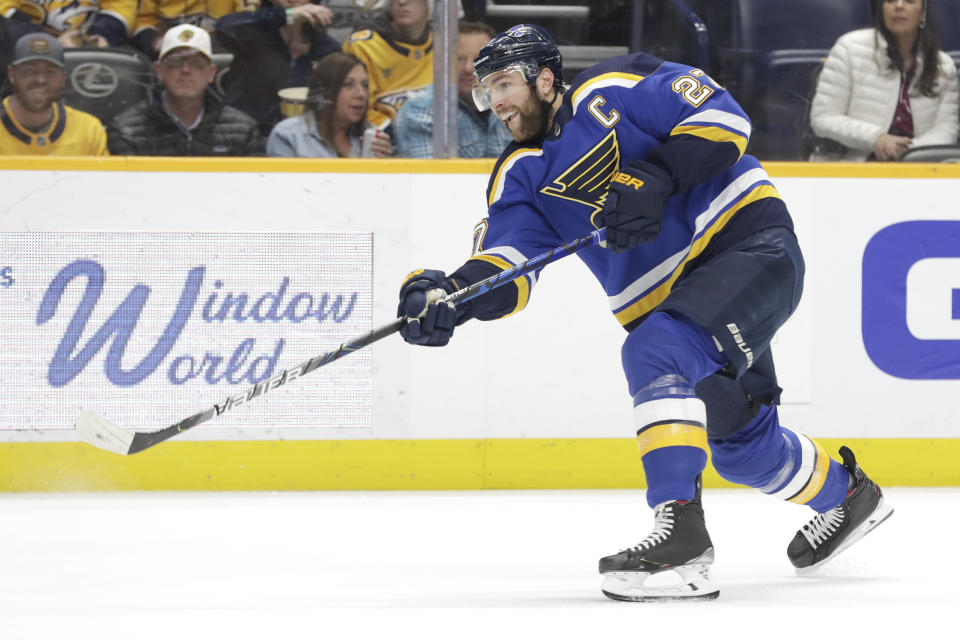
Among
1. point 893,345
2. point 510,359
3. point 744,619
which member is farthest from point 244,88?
point 744,619

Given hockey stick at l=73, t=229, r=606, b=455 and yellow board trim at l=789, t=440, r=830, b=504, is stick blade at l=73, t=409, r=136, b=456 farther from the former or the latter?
yellow board trim at l=789, t=440, r=830, b=504

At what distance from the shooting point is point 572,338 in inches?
146

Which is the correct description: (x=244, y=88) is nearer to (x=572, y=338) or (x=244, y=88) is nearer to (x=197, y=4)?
(x=197, y=4)

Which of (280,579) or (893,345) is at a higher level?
(893,345)

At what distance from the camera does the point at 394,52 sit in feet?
12.5

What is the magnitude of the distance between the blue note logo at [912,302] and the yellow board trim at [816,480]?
1352mm

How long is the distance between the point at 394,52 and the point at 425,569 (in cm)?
186

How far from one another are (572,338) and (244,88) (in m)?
1.27

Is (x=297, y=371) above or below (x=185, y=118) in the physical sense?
below

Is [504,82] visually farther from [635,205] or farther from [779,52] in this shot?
[779,52]

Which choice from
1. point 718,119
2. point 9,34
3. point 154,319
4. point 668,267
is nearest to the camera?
point 718,119

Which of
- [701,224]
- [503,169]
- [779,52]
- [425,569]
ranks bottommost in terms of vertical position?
Answer: [425,569]

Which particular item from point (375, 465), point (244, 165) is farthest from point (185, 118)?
point (375, 465)

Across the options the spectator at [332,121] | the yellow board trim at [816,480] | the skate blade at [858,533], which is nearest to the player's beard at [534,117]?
the yellow board trim at [816,480]
